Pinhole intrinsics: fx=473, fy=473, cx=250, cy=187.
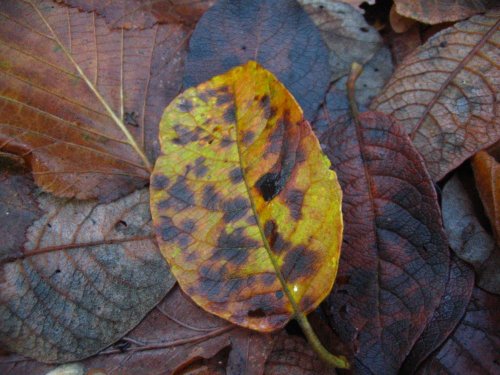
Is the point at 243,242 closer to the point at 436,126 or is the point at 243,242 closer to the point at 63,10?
the point at 436,126

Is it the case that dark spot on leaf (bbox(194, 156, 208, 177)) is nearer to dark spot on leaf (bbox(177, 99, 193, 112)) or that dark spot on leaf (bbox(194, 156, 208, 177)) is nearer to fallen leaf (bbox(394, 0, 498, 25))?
dark spot on leaf (bbox(177, 99, 193, 112))

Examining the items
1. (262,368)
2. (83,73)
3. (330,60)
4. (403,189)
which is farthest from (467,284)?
(83,73)

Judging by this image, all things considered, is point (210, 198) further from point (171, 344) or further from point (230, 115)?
point (171, 344)

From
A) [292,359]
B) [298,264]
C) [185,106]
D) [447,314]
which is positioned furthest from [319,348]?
[185,106]

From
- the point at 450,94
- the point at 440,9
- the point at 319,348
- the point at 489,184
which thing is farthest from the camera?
the point at 440,9

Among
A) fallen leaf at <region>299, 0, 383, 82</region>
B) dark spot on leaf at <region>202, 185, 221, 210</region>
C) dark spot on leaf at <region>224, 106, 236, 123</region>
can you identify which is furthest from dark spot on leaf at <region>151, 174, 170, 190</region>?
fallen leaf at <region>299, 0, 383, 82</region>

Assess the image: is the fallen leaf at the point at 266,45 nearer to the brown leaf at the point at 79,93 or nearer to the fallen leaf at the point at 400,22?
the brown leaf at the point at 79,93
